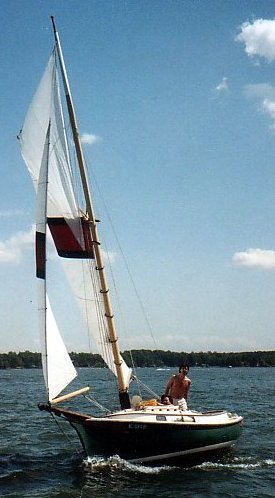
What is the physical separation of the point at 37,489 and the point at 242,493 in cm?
546

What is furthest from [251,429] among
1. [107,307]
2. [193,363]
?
[193,363]

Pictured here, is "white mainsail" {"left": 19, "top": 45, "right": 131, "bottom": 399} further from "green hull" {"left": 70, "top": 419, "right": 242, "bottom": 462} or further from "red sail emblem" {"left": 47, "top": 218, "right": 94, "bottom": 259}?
"green hull" {"left": 70, "top": 419, "right": 242, "bottom": 462}

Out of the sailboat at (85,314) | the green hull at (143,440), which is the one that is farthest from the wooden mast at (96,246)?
the green hull at (143,440)

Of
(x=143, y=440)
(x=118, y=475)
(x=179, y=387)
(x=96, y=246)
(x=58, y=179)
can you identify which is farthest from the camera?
(x=96, y=246)

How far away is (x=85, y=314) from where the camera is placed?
63.3ft

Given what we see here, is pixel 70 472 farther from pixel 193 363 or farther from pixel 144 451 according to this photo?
pixel 193 363

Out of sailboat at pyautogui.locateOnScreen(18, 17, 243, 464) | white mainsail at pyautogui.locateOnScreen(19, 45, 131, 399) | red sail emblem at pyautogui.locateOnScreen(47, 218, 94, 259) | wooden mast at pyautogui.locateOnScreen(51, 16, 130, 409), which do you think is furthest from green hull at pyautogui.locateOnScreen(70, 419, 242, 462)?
red sail emblem at pyautogui.locateOnScreen(47, 218, 94, 259)

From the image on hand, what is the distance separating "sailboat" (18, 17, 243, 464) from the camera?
16.3 metres

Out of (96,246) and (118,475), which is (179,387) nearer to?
(118,475)

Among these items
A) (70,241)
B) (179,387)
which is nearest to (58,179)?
(70,241)

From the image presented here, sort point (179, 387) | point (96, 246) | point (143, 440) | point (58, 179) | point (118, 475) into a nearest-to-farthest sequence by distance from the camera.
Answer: point (118, 475) → point (143, 440) → point (58, 179) → point (179, 387) → point (96, 246)

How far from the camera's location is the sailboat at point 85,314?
53.5ft

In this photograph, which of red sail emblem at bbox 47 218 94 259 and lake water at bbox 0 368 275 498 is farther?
red sail emblem at bbox 47 218 94 259

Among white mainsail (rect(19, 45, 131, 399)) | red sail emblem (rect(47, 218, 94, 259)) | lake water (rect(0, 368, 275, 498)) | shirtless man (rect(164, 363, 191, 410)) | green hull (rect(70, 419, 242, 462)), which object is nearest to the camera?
lake water (rect(0, 368, 275, 498))
